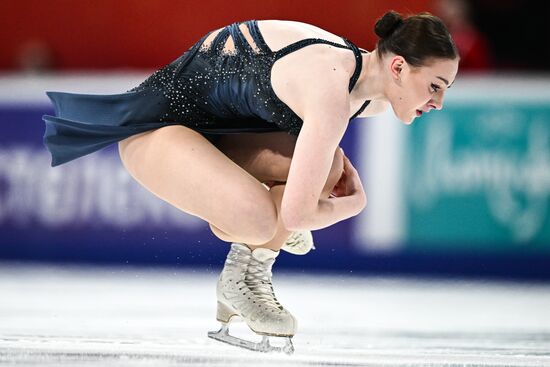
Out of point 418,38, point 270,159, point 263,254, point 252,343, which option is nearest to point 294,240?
point 263,254

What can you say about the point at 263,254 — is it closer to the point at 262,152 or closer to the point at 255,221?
the point at 255,221

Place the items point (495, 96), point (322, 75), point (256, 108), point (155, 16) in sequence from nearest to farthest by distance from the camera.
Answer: point (322, 75) < point (256, 108) < point (495, 96) < point (155, 16)

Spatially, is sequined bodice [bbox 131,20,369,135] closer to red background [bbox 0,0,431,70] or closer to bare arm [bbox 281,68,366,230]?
bare arm [bbox 281,68,366,230]

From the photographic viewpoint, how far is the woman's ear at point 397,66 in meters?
2.76

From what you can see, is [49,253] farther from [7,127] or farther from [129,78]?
[129,78]

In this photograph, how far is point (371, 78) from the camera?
2836 millimetres

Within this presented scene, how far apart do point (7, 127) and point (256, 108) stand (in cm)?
258

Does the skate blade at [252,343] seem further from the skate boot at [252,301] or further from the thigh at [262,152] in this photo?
the thigh at [262,152]

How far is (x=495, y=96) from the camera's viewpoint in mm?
4961

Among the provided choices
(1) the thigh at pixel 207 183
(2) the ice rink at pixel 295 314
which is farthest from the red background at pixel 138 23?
(1) the thigh at pixel 207 183

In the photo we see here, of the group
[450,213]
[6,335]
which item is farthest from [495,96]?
[6,335]

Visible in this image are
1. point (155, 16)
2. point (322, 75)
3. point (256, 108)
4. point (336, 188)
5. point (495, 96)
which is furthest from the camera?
point (155, 16)

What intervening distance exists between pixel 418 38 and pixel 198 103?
2.41ft

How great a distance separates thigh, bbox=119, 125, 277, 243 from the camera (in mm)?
2912
